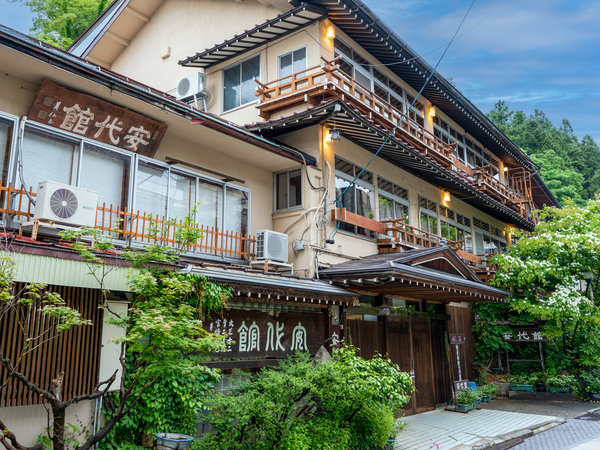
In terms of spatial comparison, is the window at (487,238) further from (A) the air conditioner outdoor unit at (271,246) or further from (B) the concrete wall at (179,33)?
(B) the concrete wall at (179,33)

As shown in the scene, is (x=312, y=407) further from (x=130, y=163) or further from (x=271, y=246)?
(x=130, y=163)

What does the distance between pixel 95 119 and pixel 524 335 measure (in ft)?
59.1

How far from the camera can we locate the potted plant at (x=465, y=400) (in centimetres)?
1573

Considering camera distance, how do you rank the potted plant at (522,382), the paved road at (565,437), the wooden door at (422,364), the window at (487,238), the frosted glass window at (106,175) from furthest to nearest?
the window at (487,238), the potted plant at (522,382), the wooden door at (422,364), the paved road at (565,437), the frosted glass window at (106,175)

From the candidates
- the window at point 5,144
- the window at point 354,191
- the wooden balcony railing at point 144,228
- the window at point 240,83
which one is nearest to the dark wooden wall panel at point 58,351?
the wooden balcony railing at point 144,228

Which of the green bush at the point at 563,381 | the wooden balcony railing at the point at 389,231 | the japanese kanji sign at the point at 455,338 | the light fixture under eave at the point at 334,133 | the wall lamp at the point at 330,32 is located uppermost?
the wall lamp at the point at 330,32

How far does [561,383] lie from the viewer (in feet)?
59.5

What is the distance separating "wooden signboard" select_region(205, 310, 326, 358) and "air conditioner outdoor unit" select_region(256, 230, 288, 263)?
5.55 ft

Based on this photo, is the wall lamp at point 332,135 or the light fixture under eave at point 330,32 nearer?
the wall lamp at point 332,135

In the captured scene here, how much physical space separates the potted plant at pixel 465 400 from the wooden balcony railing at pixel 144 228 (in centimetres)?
909

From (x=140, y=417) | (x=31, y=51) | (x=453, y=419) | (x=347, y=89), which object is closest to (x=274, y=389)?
(x=140, y=417)

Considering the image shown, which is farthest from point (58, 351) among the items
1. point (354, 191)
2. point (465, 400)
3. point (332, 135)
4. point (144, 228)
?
point (465, 400)

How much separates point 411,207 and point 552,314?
6627 millimetres

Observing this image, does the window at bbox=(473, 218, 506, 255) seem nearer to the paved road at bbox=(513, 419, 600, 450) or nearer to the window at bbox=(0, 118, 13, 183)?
the paved road at bbox=(513, 419, 600, 450)
